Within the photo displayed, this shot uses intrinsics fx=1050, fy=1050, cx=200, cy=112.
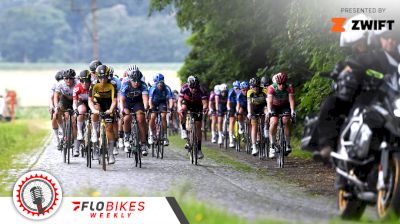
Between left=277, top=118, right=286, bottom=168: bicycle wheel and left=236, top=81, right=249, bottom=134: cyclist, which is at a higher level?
left=236, top=81, right=249, bottom=134: cyclist

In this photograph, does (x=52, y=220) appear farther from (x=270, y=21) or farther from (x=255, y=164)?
(x=270, y=21)

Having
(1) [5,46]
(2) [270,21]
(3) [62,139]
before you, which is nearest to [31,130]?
(2) [270,21]

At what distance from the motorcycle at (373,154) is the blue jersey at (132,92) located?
901 cm

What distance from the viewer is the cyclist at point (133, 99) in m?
19.7

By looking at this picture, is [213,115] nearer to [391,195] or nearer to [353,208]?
[353,208]

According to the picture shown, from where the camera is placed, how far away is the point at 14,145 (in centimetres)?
3181

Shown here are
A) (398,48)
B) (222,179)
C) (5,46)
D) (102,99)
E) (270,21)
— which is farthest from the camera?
(5,46)

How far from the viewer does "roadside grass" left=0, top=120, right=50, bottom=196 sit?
1848cm

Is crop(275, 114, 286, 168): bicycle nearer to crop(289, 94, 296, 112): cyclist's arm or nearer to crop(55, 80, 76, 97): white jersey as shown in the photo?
crop(289, 94, 296, 112): cyclist's arm

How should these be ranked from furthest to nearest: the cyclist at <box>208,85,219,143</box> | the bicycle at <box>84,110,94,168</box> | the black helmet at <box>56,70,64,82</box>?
the cyclist at <box>208,85,219,143</box>, the black helmet at <box>56,70,64,82</box>, the bicycle at <box>84,110,94,168</box>

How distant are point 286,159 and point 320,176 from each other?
176 inches

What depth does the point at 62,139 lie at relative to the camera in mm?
22141

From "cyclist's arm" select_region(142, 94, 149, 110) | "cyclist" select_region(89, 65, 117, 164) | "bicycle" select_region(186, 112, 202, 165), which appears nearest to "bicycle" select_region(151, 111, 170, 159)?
→ "bicycle" select_region(186, 112, 202, 165)

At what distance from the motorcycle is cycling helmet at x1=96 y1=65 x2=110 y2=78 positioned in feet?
24.9
